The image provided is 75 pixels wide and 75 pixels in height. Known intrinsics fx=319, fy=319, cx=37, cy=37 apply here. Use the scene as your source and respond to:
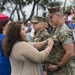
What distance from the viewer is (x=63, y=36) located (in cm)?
453

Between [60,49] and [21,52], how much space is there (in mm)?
804

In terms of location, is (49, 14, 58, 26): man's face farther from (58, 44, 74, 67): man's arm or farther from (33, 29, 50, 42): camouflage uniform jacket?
(33, 29, 50, 42): camouflage uniform jacket

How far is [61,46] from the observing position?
462cm

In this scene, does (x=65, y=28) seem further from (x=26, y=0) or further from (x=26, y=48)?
(x=26, y=0)

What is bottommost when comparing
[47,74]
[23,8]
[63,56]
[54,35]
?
[23,8]

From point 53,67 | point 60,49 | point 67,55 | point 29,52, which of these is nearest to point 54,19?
point 60,49

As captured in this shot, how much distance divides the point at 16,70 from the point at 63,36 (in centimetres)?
85

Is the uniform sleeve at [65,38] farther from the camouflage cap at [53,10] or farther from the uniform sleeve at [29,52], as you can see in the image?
the uniform sleeve at [29,52]

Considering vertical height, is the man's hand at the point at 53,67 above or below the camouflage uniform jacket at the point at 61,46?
below

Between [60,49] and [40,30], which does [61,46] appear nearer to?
[60,49]

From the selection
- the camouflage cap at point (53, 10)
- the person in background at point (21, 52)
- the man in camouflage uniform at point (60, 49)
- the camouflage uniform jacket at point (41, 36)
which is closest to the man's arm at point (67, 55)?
the man in camouflage uniform at point (60, 49)

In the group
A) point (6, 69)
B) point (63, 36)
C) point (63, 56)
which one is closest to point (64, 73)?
point (63, 56)

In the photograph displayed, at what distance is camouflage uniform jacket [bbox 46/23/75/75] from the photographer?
454cm

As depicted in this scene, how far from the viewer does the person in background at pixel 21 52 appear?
13.3ft
